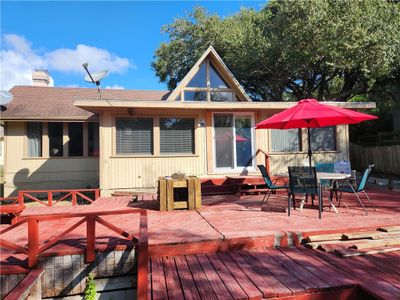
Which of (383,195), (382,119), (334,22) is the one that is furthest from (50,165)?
(382,119)

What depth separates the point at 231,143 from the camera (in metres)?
9.16

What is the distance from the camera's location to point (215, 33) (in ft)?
55.8

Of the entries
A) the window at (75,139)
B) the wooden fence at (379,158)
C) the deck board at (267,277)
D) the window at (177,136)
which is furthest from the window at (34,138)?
the wooden fence at (379,158)

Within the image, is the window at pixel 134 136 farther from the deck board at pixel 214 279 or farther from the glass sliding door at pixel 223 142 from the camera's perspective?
the deck board at pixel 214 279

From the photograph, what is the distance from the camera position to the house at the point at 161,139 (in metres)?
8.61

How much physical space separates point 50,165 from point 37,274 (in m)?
9.03

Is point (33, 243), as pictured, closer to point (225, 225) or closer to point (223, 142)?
point (225, 225)

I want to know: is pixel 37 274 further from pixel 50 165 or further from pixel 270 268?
pixel 50 165

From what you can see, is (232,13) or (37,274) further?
(232,13)

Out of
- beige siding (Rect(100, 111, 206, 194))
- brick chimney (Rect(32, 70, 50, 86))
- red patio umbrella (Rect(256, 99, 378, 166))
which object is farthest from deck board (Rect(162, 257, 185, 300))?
brick chimney (Rect(32, 70, 50, 86))

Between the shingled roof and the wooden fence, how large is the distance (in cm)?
1165

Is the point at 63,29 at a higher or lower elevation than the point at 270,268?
higher

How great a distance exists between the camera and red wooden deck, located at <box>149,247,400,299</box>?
2686 millimetres

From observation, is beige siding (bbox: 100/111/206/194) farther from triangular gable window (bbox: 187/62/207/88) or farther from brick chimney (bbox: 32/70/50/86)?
brick chimney (bbox: 32/70/50/86)
